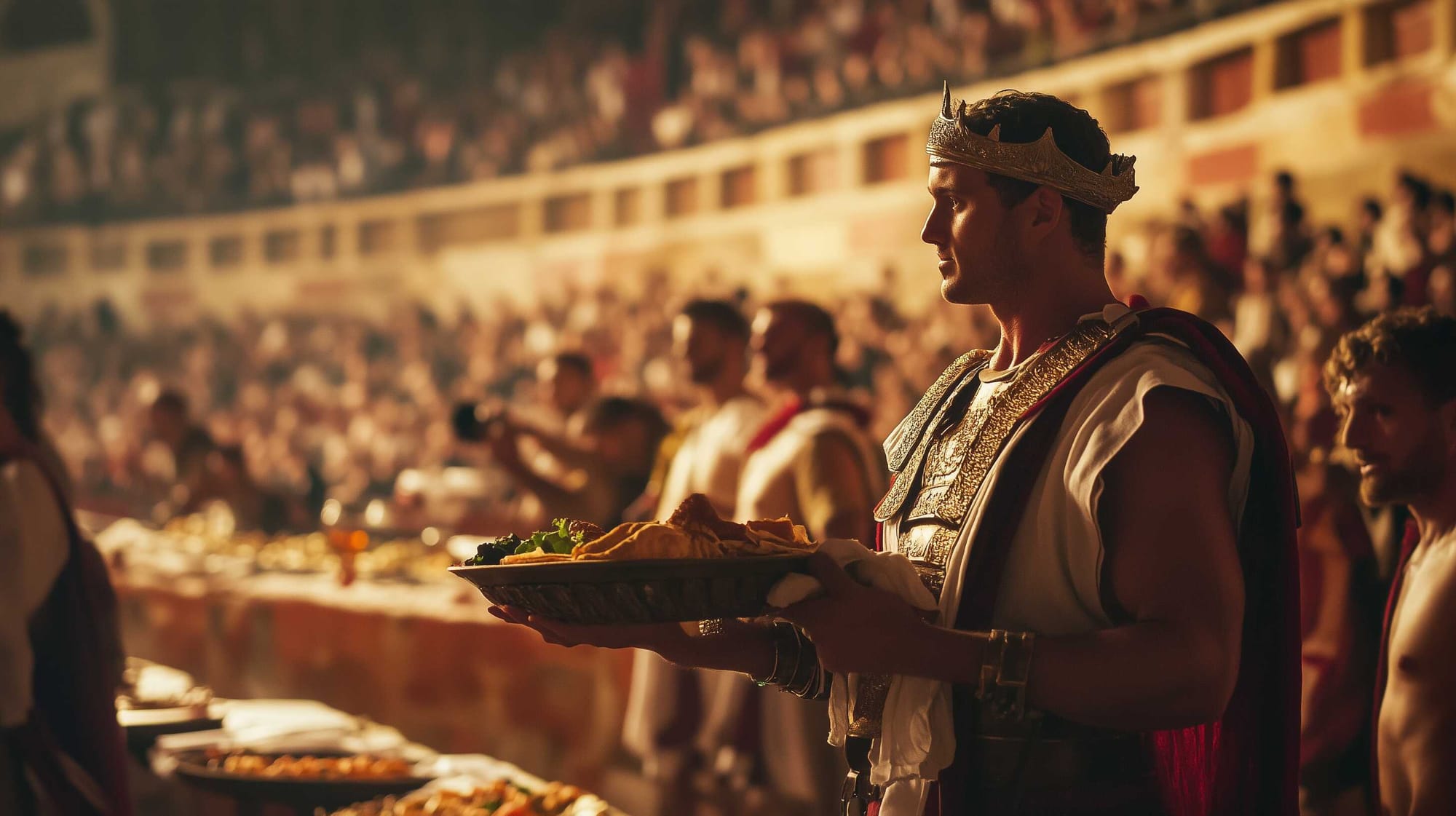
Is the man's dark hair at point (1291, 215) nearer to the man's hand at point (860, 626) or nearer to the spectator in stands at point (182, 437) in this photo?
the spectator in stands at point (182, 437)

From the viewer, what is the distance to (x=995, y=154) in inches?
74.3

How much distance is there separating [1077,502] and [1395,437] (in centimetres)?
126

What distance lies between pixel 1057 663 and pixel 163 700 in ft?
10.6

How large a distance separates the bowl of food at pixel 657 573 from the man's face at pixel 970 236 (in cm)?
37

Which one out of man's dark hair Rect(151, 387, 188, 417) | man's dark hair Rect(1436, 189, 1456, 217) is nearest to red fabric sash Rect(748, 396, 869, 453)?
man's dark hair Rect(1436, 189, 1456, 217)

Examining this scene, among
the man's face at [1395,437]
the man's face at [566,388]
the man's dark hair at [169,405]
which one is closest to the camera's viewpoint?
the man's face at [1395,437]

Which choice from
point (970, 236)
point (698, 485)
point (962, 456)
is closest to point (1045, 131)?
point (970, 236)

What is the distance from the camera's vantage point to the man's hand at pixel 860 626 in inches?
68.0

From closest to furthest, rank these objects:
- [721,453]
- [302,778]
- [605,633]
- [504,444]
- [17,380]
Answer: [605,633] < [302,778] < [17,380] < [721,453] < [504,444]

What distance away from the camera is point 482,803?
3150 mm

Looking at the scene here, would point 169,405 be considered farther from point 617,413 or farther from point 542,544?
point 542,544

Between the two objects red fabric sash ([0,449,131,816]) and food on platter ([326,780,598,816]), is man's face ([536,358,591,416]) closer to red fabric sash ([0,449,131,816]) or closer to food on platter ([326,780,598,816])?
red fabric sash ([0,449,131,816])

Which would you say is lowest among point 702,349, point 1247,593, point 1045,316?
point 702,349

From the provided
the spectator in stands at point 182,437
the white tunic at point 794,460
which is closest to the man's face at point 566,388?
the white tunic at point 794,460
